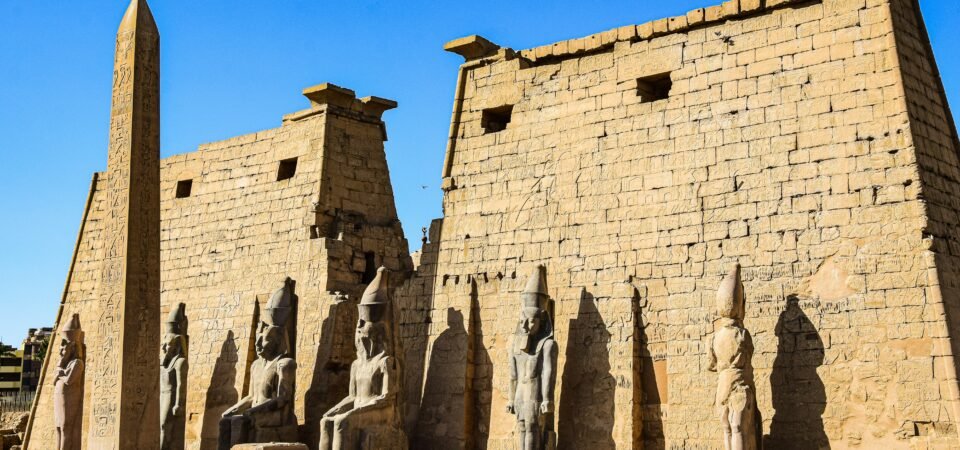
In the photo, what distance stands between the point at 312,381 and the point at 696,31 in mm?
6120

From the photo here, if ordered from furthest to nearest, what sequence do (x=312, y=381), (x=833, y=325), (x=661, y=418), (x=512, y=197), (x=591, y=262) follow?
1. (x=312, y=381)
2. (x=512, y=197)
3. (x=591, y=262)
4. (x=661, y=418)
5. (x=833, y=325)

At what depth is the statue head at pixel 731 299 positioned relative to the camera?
1106cm

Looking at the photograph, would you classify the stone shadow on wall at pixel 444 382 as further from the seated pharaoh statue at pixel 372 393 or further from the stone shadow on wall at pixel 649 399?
the stone shadow on wall at pixel 649 399

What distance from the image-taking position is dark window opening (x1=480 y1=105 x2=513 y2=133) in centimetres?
1446

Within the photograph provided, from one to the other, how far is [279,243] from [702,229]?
6.49 m

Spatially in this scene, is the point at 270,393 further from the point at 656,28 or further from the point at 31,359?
the point at 31,359

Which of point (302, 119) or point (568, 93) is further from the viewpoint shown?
point (302, 119)

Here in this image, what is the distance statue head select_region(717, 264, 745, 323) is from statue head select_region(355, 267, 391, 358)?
3704 millimetres

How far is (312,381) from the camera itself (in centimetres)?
1510

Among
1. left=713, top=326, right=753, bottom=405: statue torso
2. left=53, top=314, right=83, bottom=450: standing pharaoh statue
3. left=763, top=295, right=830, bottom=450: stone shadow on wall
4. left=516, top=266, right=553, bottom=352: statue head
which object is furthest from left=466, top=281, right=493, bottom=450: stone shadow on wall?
left=53, top=314, right=83, bottom=450: standing pharaoh statue

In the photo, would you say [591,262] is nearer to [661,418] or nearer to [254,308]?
[661,418]

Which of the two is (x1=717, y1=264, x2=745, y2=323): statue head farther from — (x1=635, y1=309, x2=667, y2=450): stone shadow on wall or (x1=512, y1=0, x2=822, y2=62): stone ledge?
(x1=512, y1=0, x2=822, y2=62): stone ledge

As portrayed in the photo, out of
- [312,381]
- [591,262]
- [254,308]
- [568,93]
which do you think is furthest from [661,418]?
[254,308]

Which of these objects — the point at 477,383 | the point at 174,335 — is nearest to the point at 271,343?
the point at 174,335
